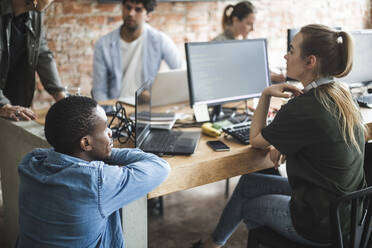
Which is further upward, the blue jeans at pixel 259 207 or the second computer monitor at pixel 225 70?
the second computer monitor at pixel 225 70

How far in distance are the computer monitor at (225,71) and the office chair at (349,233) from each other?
723 mm

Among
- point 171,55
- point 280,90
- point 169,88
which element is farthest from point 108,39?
point 280,90

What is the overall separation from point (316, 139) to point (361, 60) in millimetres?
1227

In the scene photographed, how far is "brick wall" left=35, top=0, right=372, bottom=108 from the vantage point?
11.5ft

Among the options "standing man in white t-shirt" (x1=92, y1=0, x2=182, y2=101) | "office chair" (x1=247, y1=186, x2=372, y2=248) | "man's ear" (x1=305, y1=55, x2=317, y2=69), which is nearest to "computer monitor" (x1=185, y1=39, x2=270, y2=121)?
"man's ear" (x1=305, y1=55, x2=317, y2=69)

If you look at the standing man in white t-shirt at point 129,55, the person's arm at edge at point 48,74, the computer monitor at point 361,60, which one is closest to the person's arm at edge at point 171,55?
the standing man in white t-shirt at point 129,55

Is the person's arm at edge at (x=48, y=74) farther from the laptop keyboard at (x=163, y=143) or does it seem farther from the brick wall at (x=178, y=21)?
the brick wall at (x=178, y=21)

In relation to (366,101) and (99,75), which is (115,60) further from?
(366,101)

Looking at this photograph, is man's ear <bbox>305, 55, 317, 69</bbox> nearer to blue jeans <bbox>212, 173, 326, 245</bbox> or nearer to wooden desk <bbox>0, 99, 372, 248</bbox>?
wooden desk <bbox>0, 99, 372, 248</bbox>

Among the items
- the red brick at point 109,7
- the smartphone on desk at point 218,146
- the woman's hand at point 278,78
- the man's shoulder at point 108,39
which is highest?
the red brick at point 109,7

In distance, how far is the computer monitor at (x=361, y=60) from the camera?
7.58 feet

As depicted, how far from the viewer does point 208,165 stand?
1.53 m

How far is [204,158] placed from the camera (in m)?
1.54

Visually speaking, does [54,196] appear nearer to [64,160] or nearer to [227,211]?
[64,160]
